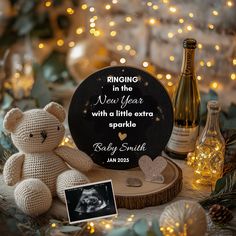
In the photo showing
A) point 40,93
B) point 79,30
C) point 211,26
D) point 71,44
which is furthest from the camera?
point 71,44

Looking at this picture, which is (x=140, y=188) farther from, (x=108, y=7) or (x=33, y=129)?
(x=108, y=7)

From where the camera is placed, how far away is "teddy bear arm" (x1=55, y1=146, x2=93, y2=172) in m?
1.21

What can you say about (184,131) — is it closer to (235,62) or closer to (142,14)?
(235,62)

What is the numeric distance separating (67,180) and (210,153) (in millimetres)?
383

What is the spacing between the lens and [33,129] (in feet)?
3.76

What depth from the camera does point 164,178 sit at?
121 centimetres

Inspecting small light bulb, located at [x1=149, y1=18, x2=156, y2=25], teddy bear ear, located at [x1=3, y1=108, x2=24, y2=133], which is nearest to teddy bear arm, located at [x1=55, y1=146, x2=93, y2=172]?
teddy bear ear, located at [x1=3, y1=108, x2=24, y2=133]

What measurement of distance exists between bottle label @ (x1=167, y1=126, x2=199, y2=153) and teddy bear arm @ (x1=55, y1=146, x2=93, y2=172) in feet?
0.92

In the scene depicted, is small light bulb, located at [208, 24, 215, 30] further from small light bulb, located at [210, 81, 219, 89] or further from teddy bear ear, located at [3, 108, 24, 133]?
teddy bear ear, located at [3, 108, 24, 133]

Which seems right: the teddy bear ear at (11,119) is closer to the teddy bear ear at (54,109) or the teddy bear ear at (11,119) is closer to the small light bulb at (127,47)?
the teddy bear ear at (54,109)

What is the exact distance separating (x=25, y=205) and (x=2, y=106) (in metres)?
0.73

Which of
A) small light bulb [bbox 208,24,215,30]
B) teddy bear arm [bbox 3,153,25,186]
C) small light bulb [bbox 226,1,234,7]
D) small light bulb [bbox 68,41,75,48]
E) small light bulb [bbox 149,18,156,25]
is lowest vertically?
teddy bear arm [bbox 3,153,25,186]

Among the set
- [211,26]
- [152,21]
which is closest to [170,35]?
[152,21]

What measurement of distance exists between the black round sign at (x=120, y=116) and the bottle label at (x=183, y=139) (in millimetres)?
111
